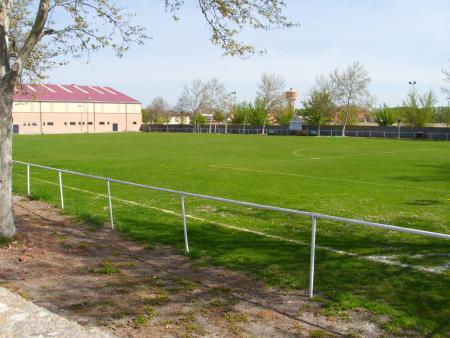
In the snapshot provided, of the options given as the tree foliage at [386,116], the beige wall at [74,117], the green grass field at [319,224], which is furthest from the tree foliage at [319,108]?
the green grass field at [319,224]

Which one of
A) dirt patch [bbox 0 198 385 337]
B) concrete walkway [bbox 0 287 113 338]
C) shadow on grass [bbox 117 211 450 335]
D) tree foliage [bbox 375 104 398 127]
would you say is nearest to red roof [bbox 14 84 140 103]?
tree foliage [bbox 375 104 398 127]

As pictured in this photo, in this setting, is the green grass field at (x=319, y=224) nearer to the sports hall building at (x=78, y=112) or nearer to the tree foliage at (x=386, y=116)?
the tree foliage at (x=386, y=116)

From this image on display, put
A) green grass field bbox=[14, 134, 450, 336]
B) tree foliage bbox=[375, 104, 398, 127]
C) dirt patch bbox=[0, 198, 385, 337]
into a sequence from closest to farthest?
dirt patch bbox=[0, 198, 385, 337] → green grass field bbox=[14, 134, 450, 336] → tree foliage bbox=[375, 104, 398, 127]

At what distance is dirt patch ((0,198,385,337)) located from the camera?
566cm

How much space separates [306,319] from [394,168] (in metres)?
23.2

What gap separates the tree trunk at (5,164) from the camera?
9.27 metres

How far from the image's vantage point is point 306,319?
5.96 meters

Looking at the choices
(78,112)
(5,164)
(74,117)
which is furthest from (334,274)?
(78,112)

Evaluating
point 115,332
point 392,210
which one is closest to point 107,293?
point 115,332

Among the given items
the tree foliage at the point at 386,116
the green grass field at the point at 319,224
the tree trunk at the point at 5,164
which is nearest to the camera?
the green grass field at the point at 319,224

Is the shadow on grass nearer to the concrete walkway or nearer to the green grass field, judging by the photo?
the green grass field

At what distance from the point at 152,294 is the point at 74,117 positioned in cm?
10774

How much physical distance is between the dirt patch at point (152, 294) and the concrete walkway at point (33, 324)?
0.21 metres

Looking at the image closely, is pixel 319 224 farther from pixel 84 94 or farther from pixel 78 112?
pixel 84 94
